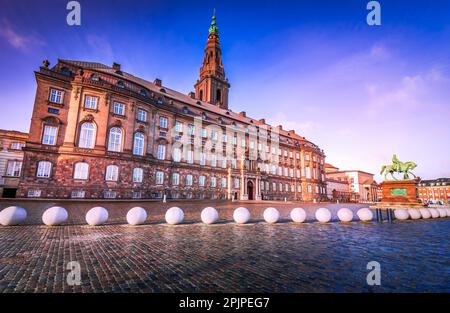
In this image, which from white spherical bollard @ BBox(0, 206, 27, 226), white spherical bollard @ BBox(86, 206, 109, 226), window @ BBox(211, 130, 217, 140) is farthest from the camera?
window @ BBox(211, 130, 217, 140)

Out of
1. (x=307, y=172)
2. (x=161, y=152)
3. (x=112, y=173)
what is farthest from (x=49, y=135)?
(x=307, y=172)

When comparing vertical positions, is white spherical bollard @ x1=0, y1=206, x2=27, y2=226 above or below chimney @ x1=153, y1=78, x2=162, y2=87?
below

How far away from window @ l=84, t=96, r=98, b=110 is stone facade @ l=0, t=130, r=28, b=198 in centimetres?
1768

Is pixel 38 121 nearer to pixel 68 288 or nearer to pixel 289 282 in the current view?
pixel 68 288

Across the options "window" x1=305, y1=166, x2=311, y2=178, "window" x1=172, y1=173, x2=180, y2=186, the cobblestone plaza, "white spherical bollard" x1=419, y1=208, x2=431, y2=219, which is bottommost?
the cobblestone plaza

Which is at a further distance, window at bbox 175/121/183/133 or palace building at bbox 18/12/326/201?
window at bbox 175/121/183/133

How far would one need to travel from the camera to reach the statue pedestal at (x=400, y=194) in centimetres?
1961

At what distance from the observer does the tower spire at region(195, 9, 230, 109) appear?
57844 mm

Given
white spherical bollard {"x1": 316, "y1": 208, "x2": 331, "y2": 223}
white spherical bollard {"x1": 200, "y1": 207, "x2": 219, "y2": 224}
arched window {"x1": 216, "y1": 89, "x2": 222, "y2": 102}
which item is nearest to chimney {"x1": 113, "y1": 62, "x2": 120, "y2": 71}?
arched window {"x1": 216, "y1": 89, "x2": 222, "y2": 102}

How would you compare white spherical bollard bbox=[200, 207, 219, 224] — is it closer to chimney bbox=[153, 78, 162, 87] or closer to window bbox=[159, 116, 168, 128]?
window bbox=[159, 116, 168, 128]

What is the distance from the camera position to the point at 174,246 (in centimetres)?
637

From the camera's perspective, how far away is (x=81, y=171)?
84.7 ft

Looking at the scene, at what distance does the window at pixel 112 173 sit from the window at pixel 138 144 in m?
3.82
